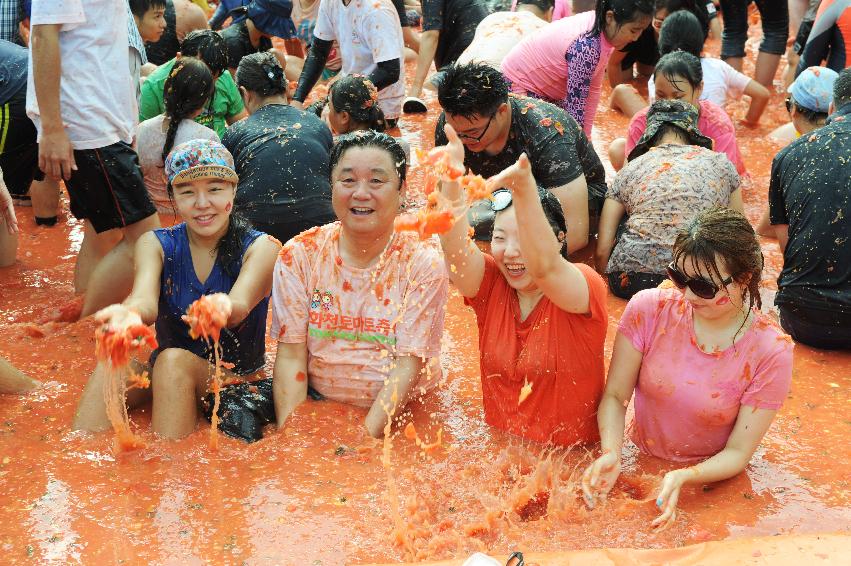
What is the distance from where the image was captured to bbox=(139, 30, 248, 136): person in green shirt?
21.2 feet

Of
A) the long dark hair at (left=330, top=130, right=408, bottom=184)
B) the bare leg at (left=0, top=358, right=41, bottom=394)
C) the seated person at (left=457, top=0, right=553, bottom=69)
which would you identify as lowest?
the bare leg at (left=0, top=358, right=41, bottom=394)

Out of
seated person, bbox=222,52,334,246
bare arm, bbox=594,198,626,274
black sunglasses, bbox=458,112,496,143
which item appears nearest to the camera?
black sunglasses, bbox=458,112,496,143

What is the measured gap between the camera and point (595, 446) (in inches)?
147

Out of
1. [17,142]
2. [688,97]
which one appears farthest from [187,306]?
[688,97]

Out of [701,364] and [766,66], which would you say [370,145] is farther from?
[766,66]

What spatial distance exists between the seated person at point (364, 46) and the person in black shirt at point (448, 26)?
0.96 m

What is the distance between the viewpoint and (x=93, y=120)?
479 cm

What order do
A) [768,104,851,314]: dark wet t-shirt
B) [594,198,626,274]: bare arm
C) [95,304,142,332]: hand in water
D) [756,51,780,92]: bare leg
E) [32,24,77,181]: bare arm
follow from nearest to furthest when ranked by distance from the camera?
1. [95,304,142,332]: hand in water
2. [32,24,77,181]: bare arm
3. [768,104,851,314]: dark wet t-shirt
4. [594,198,626,274]: bare arm
5. [756,51,780,92]: bare leg

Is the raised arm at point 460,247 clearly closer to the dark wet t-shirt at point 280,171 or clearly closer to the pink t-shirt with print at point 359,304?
the pink t-shirt with print at point 359,304

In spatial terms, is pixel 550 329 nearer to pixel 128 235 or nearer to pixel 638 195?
pixel 638 195

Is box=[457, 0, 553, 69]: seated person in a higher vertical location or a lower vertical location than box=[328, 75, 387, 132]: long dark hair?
higher

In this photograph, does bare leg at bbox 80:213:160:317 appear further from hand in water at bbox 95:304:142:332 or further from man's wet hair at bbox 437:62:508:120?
man's wet hair at bbox 437:62:508:120

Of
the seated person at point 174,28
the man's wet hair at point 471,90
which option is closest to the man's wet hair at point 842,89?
the man's wet hair at point 471,90

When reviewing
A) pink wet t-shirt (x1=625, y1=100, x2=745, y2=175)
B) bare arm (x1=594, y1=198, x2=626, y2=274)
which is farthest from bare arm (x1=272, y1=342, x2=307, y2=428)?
pink wet t-shirt (x1=625, y1=100, x2=745, y2=175)
